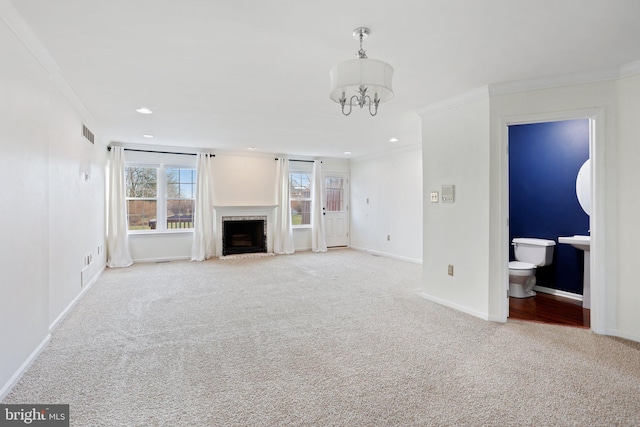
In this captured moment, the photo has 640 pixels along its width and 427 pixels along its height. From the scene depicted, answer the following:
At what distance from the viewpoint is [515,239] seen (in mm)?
4426

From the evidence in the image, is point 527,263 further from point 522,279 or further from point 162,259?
point 162,259

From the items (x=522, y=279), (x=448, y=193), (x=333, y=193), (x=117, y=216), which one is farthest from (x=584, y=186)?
(x=117, y=216)

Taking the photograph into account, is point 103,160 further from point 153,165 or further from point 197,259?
point 197,259

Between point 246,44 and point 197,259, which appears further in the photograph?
point 197,259

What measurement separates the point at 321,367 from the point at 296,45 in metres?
2.44

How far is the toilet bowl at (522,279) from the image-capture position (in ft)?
12.9

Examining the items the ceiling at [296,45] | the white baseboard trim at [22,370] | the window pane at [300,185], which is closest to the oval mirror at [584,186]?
the ceiling at [296,45]

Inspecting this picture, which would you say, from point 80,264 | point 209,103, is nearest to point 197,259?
point 80,264

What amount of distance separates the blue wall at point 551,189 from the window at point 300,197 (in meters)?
4.75

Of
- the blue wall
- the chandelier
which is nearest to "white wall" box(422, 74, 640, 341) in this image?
the blue wall

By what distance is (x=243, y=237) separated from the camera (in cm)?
752

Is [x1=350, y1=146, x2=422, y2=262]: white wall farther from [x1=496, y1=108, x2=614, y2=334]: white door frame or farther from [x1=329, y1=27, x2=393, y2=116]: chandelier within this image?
[x1=329, y1=27, x2=393, y2=116]: chandelier

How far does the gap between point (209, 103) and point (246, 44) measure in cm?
159

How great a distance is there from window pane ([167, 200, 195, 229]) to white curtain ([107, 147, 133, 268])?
2.87 ft
